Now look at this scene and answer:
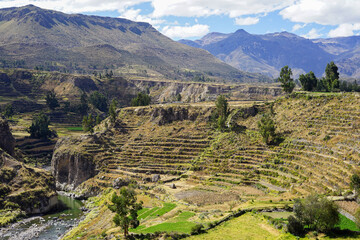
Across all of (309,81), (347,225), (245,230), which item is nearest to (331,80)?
(309,81)

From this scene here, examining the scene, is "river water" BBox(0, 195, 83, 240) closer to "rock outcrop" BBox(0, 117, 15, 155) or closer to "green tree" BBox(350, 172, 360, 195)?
"rock outcrop" BBox(0, 117, 15, 155)

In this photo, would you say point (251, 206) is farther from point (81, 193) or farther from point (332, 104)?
point (81, 193)

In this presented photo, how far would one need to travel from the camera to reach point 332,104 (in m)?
92.8

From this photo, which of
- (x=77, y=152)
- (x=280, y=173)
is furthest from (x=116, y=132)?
(x=280, y=173)

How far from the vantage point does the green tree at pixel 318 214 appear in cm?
4547

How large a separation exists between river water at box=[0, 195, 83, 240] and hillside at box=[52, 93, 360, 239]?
546 centimetres

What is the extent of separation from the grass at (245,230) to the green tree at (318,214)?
365 centimetres

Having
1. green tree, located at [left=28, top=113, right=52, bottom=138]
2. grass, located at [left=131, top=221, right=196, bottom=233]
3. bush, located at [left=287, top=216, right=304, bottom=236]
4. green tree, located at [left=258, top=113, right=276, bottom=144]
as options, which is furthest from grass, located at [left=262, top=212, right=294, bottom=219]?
green tree, located at [left=28, top=113, right=52, bottom=138]

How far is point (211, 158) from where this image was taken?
98062 mm

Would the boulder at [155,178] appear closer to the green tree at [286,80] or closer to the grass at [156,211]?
the grass at [156,211]

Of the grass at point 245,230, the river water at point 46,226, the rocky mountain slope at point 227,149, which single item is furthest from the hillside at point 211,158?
the river water at point 46,226

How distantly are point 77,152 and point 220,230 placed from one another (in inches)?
2764

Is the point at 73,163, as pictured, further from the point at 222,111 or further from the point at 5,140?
the point at 222,111

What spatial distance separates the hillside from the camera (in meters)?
69.4
